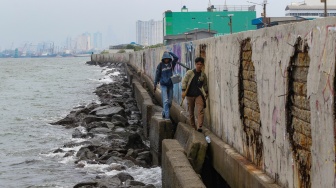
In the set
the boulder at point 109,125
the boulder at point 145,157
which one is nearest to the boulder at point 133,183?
the boulder at point 145,157

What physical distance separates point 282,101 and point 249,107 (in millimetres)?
1655

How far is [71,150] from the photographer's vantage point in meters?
13.4

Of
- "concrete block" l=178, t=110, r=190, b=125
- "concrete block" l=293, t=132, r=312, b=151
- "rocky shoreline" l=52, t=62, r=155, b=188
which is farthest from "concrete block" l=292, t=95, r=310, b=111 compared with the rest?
"concrete block" l=178, t=110, r=190, b=125

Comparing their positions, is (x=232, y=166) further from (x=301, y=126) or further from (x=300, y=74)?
(x=300, y=74)

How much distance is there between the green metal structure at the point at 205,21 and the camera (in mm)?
77625

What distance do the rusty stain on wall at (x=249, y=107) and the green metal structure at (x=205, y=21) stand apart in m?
69.3

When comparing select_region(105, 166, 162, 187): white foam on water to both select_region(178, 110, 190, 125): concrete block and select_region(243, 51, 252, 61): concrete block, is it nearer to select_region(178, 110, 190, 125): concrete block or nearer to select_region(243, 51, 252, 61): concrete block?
select_region(178, 110, 190, 125): concrete block

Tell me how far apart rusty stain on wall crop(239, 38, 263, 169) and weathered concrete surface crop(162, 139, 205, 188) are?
0.83 m

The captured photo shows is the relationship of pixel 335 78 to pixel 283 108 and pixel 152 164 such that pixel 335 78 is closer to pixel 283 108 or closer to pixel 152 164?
pixel 283 108

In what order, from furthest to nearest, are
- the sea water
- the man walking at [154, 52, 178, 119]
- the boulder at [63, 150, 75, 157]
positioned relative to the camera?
the boulder at [63, 150, 75, 157] → the man walking at [154, 52, 178, 119] → the sea water

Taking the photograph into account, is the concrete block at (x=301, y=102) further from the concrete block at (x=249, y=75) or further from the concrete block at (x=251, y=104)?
the concrete block at (x=249, y=75)

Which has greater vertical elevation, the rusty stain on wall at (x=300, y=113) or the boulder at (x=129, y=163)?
the rusty stain on wall at (x=300, y=113)

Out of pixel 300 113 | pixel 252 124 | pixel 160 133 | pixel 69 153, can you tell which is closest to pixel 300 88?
pixel 300 113

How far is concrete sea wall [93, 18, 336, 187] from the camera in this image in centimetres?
470
